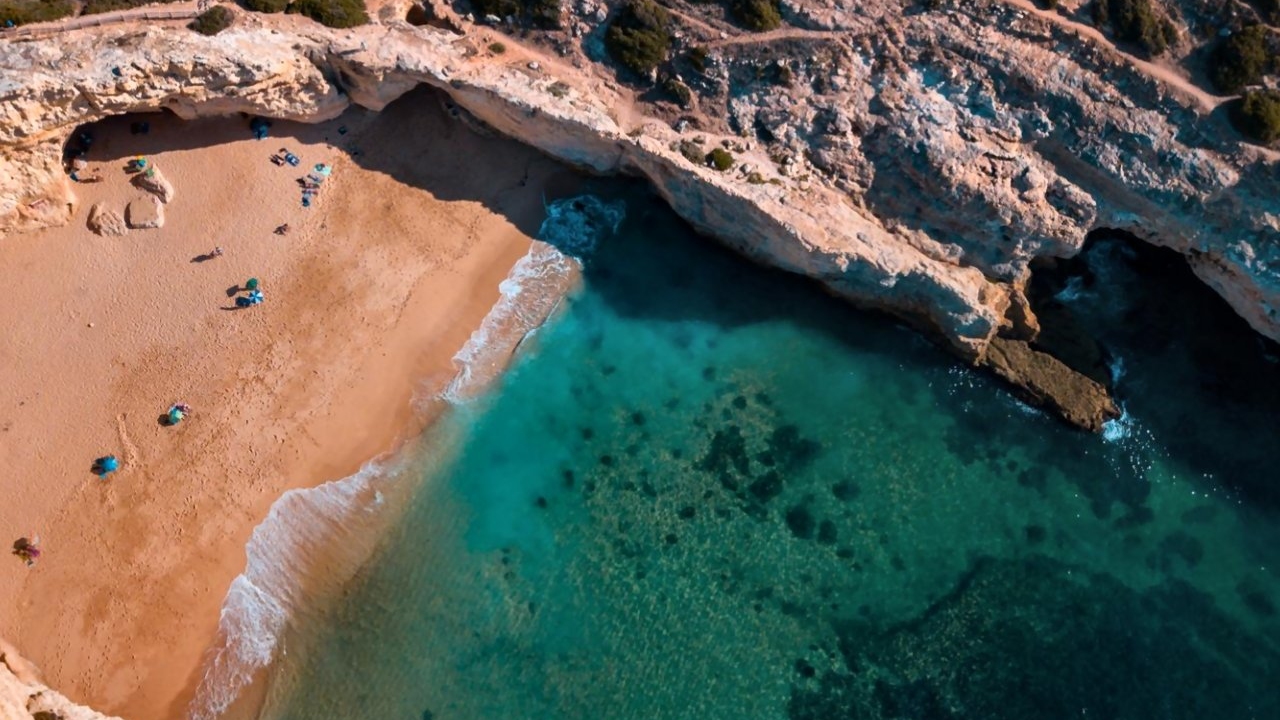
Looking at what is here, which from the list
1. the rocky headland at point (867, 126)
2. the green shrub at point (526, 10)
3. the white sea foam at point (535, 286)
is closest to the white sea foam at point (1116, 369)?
the rocky headland at point (867, 126)

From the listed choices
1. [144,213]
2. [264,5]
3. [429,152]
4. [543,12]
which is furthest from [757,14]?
[144,213]

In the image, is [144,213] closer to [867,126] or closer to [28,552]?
[28,552]

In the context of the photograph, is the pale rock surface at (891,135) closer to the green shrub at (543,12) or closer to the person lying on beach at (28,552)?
the green shrub at (543,12)

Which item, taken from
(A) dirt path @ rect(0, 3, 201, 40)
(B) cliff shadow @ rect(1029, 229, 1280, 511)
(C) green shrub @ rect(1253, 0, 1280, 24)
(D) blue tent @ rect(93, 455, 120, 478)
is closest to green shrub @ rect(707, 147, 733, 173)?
(B) cliff shadow @ rect(1029, 229, 1280, 511)

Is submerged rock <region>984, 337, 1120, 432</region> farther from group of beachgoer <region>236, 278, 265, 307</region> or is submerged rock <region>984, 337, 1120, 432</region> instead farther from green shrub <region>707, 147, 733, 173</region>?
group of beachgoer <region>236, 278, 265, 307</region>

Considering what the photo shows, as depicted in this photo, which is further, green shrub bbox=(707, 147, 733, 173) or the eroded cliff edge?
green shrub bbox=(707, 147, 733, 173)

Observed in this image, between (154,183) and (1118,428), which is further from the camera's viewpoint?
(1118,428)
